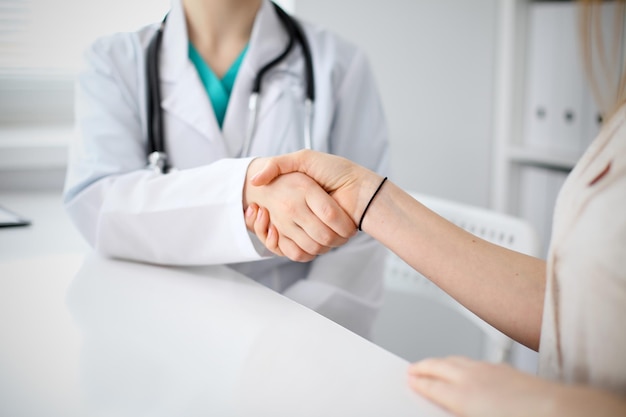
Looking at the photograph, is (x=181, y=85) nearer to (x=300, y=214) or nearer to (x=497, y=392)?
(x=300, y=214)

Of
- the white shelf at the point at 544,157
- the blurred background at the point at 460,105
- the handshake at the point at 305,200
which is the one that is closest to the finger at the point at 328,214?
the handshake at the point at 305,200

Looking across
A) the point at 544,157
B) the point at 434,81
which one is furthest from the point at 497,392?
the point at 434,81

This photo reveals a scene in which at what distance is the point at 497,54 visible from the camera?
1.78 metres

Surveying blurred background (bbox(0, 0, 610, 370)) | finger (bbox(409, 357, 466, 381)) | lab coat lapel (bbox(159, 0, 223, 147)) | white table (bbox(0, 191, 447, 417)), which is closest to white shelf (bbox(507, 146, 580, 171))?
blurred background (bbox(0, 0, 610, 370))

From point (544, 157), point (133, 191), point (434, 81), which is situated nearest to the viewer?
point (133, 191)

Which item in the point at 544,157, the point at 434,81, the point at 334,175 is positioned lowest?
the point at 544,157

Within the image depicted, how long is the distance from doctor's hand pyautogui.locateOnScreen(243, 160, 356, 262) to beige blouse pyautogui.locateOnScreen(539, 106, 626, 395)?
285 mm

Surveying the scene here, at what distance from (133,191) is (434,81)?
1053mm

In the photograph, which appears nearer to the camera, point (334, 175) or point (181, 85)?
point (334, 175)

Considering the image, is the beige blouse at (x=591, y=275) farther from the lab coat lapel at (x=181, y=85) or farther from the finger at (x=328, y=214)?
the lab coat lapel at (x=181, y=85)

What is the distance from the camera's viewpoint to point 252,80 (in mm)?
1005

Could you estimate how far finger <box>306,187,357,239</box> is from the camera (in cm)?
74

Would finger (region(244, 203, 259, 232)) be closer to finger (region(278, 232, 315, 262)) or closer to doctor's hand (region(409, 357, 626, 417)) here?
finger (region(278, 232, 315, 262))

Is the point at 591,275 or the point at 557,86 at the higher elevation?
the point at 591,275
